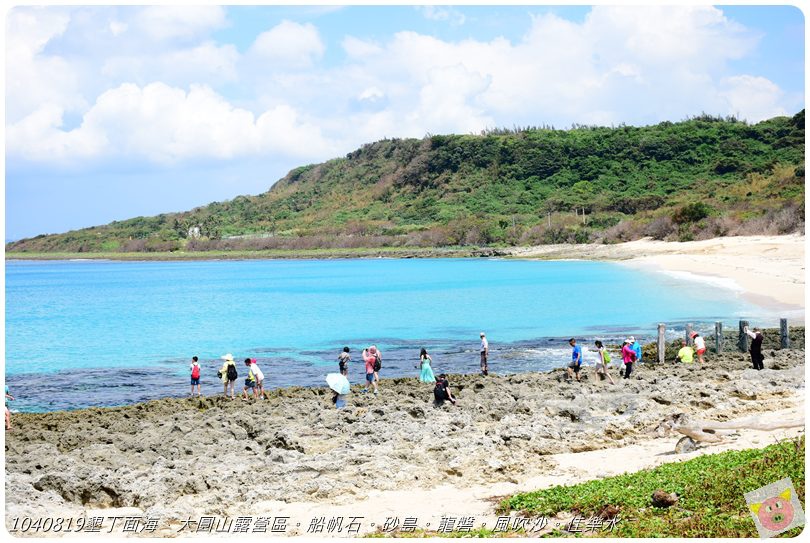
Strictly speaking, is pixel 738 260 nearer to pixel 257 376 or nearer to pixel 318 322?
pixel 318 322

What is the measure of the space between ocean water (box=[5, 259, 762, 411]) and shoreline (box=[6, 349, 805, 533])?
19.9ft

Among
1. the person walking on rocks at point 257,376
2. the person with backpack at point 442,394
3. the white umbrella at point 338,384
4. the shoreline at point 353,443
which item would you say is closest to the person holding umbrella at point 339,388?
the white umbrella at point 338,384

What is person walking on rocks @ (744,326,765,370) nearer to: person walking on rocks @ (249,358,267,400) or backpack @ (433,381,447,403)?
backpack @ (433,381,447,403)

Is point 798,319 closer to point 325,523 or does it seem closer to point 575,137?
point 325,523

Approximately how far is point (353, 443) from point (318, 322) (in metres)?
27.7

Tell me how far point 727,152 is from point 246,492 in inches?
4721

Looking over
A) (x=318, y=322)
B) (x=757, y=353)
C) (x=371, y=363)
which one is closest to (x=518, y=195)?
(x=318, y=322)

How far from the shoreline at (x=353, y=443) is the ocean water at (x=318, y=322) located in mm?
6061

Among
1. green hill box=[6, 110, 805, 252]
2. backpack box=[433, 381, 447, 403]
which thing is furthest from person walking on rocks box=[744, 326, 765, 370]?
green hill box=[6, 110, 805, 252]

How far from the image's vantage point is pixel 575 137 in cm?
13775

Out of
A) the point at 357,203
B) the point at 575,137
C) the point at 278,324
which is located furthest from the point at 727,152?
the point at 278,324

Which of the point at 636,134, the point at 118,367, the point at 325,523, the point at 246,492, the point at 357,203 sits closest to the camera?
the point at 325,523

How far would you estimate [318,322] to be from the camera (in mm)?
41812

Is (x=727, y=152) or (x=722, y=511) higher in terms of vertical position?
(x=727, y=152)
